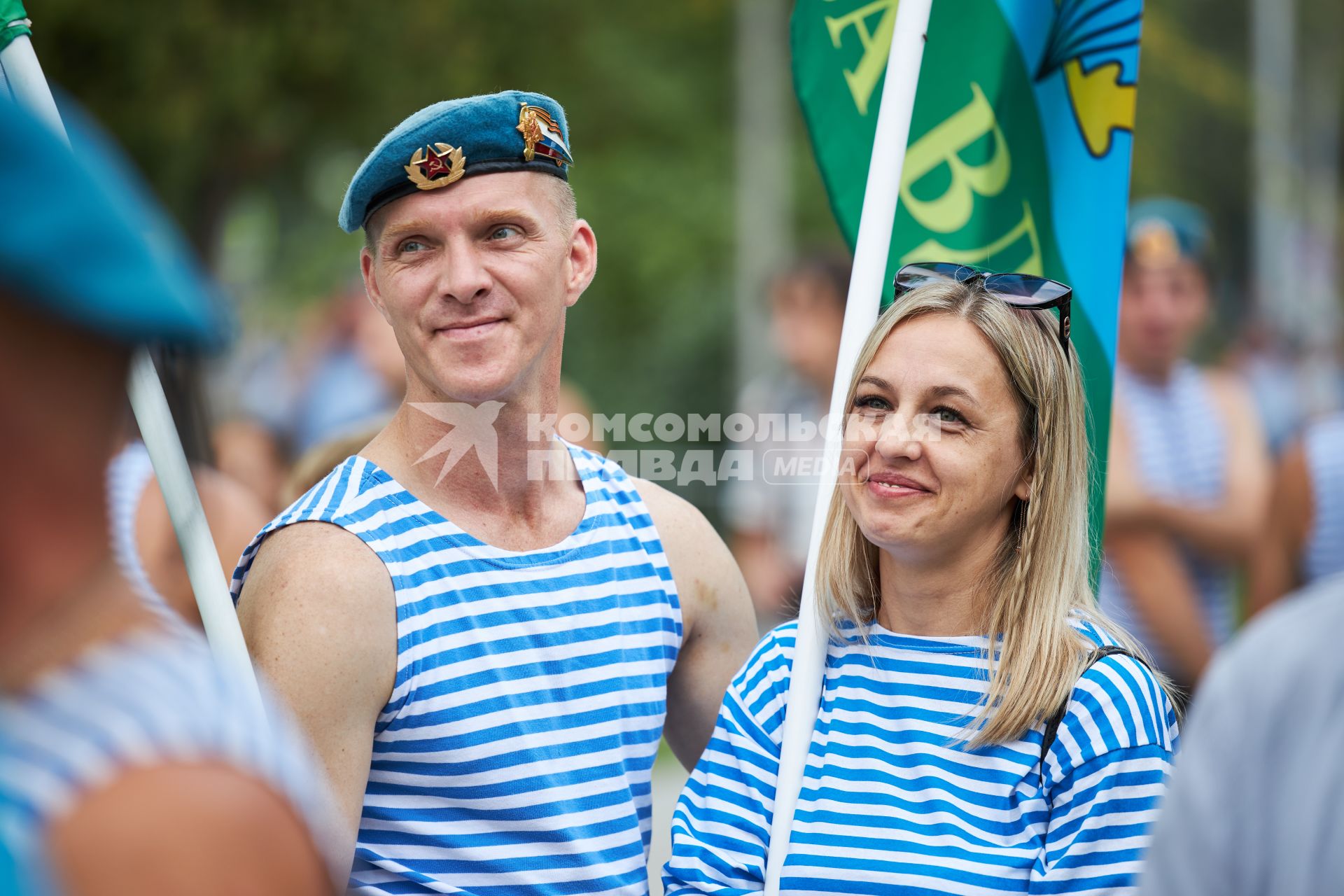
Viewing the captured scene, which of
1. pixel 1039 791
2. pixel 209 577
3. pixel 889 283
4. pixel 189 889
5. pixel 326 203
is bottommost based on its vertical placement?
pixel 189 889

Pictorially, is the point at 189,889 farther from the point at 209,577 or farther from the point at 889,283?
the point at 889,283

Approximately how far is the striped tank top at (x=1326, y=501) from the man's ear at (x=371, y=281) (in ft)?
10.8

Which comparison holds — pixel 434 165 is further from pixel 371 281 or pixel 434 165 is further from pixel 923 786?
pixel 923 786

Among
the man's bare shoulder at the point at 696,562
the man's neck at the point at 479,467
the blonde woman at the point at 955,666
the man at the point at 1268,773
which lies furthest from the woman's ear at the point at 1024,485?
the man at the point at 1268,773

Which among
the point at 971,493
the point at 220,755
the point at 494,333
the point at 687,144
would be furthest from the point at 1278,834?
the point at 687,144

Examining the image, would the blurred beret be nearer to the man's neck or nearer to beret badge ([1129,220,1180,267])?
beret badge ([1129,220,1180,267])

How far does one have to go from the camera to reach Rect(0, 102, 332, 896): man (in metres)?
0.99

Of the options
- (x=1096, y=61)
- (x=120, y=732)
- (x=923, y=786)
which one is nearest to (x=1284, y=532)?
(x=1096, y=61)

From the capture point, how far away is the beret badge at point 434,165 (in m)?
2.56

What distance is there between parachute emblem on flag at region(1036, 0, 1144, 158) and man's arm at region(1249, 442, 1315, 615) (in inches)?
84.8

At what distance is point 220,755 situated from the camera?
1083 millimetres

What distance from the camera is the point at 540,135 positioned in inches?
106

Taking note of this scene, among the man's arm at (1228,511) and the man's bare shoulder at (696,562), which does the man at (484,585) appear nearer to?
the man's bare shoulder at (696,562)

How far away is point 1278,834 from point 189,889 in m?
0.86
